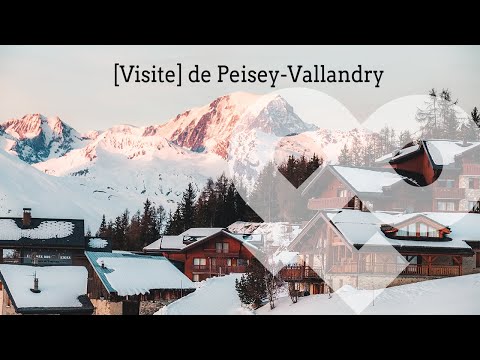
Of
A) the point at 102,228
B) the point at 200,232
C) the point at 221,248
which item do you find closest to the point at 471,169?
the point at 221,248

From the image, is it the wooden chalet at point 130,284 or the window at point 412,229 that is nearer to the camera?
the window at point 412,229

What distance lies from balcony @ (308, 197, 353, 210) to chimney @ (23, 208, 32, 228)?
8.57m

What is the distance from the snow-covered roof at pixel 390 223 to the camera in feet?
72.0

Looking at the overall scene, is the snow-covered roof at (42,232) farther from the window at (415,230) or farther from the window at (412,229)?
the window at (412,229)

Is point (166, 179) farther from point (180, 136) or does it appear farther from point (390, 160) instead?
point (390, 160)

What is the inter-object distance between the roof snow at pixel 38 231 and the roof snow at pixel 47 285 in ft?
3.46

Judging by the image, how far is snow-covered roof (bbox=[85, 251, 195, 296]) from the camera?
925 inches

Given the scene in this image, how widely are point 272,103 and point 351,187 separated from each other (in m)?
Result: 5.01

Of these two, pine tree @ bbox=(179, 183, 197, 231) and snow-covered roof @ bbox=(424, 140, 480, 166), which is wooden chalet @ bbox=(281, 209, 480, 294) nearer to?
snow-covered roof @ bbox=(424, 140, 480, 166)

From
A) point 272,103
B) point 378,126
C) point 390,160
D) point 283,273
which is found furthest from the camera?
point 390,160

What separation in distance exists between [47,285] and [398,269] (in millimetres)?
9966

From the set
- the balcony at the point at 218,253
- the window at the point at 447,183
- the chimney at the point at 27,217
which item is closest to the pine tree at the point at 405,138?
the window at the point at 447,183

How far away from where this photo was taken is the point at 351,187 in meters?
24.3
